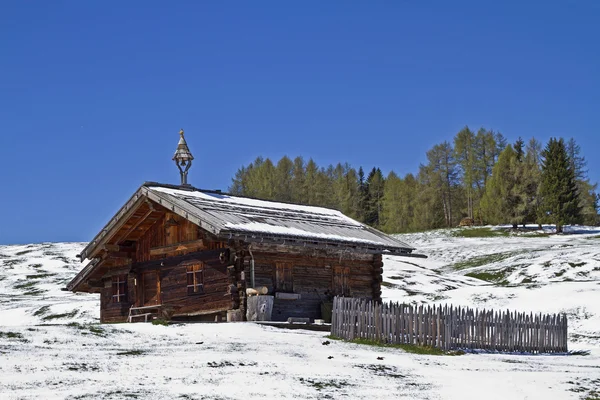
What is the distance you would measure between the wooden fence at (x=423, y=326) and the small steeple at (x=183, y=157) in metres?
12.6

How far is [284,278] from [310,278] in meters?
1.49

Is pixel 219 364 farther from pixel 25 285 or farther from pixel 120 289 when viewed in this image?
pixel 25 285

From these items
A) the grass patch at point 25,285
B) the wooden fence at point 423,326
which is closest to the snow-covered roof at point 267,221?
the wooden fence at point 423,326

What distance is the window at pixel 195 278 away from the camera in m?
30.8

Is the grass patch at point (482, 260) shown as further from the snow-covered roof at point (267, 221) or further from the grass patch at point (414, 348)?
the grass patch at point (414, 348)

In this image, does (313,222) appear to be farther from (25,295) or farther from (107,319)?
(25,295)

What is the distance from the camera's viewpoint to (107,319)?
35281 mm

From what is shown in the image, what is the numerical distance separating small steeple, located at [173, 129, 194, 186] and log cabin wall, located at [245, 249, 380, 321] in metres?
7.61

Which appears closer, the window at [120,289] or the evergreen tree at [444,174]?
the window at [120,289]

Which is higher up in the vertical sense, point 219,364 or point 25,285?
Result: point 25,285

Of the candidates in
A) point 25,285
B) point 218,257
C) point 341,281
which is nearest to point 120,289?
point 218,257

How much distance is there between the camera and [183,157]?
36.3 metres

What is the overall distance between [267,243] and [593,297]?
21.1m

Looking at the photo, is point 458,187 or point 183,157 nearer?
point 183,157
